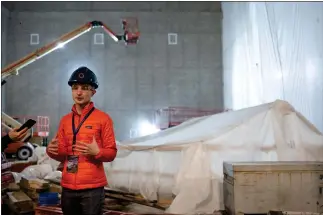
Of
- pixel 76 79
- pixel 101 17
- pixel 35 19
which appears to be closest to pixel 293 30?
pixel 76 79

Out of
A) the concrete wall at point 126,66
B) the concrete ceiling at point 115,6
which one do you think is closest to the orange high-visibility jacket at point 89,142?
the concrete wall at point 126,66

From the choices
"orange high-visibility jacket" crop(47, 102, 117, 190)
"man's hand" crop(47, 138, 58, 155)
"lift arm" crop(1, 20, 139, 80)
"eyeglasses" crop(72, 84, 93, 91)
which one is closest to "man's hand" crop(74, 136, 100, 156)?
"orange high-visibility jacket" crop(47, 102, 117, 190)

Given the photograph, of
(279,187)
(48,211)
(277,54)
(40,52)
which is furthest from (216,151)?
(40,52)

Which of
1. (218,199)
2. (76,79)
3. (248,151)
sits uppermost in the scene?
(76,79)

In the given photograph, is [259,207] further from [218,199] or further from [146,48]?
[146,48]

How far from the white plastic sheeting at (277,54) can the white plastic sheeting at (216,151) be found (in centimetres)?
64

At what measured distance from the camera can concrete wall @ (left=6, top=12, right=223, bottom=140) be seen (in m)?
12.9

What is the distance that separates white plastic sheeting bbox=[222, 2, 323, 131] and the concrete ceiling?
2013 millimetres

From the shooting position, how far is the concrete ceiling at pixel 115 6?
13.3 m

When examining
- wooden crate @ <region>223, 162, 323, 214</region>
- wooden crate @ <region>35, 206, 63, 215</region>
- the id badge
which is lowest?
wooden crate @ <region>35, 206, 63, 215</region>

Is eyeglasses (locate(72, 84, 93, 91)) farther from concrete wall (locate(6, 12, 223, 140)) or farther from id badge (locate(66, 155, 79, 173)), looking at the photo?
concrete wall (locate(6, 12, 223, 140))

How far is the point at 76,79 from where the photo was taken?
2.29 metres

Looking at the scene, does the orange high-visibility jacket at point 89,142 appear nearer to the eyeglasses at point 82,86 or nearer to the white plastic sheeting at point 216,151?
the eyeglasses at point 82,86

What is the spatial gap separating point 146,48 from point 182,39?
1.45 meters
